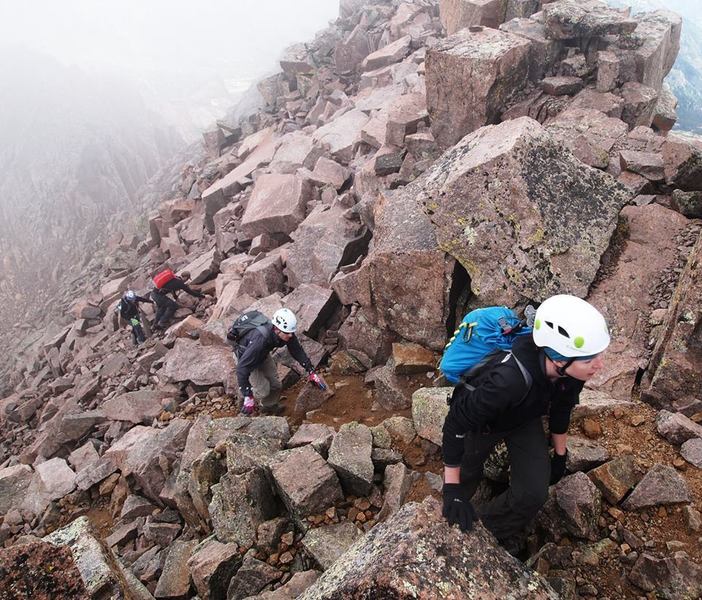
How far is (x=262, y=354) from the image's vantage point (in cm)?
1108

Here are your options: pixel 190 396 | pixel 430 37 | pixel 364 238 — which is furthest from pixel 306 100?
pixel 190 396

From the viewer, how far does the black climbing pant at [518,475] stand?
18.6 feet

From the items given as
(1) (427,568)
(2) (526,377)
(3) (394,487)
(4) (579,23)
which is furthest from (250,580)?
(4) (579,23)

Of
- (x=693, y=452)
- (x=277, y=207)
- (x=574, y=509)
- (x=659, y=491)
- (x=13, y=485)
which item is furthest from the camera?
(x=277, y=207)

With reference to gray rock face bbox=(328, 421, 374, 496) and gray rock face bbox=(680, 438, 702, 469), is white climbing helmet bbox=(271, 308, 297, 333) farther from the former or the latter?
gray rock face bbox=(680, 438, 702, 469)

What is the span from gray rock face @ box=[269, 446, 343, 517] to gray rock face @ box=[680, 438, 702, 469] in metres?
5.04

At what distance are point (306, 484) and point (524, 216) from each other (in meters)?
6.13

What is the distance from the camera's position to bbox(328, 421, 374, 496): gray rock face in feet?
25.9

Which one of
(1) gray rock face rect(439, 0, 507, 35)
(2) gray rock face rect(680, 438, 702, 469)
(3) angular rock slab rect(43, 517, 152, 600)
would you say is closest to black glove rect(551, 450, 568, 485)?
(2) gray rock face rect(680, 438, 702, 469)

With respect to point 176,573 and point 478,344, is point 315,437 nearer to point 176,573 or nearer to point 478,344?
point 176,573

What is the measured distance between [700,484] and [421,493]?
374 cm

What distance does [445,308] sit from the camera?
10352mm

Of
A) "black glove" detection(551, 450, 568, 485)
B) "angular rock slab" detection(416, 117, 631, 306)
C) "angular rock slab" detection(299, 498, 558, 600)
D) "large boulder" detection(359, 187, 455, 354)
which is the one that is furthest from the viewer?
"large boulder" detection(359, 187, 455, 354)

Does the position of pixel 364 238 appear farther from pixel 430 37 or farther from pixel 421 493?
pixel 430 37
